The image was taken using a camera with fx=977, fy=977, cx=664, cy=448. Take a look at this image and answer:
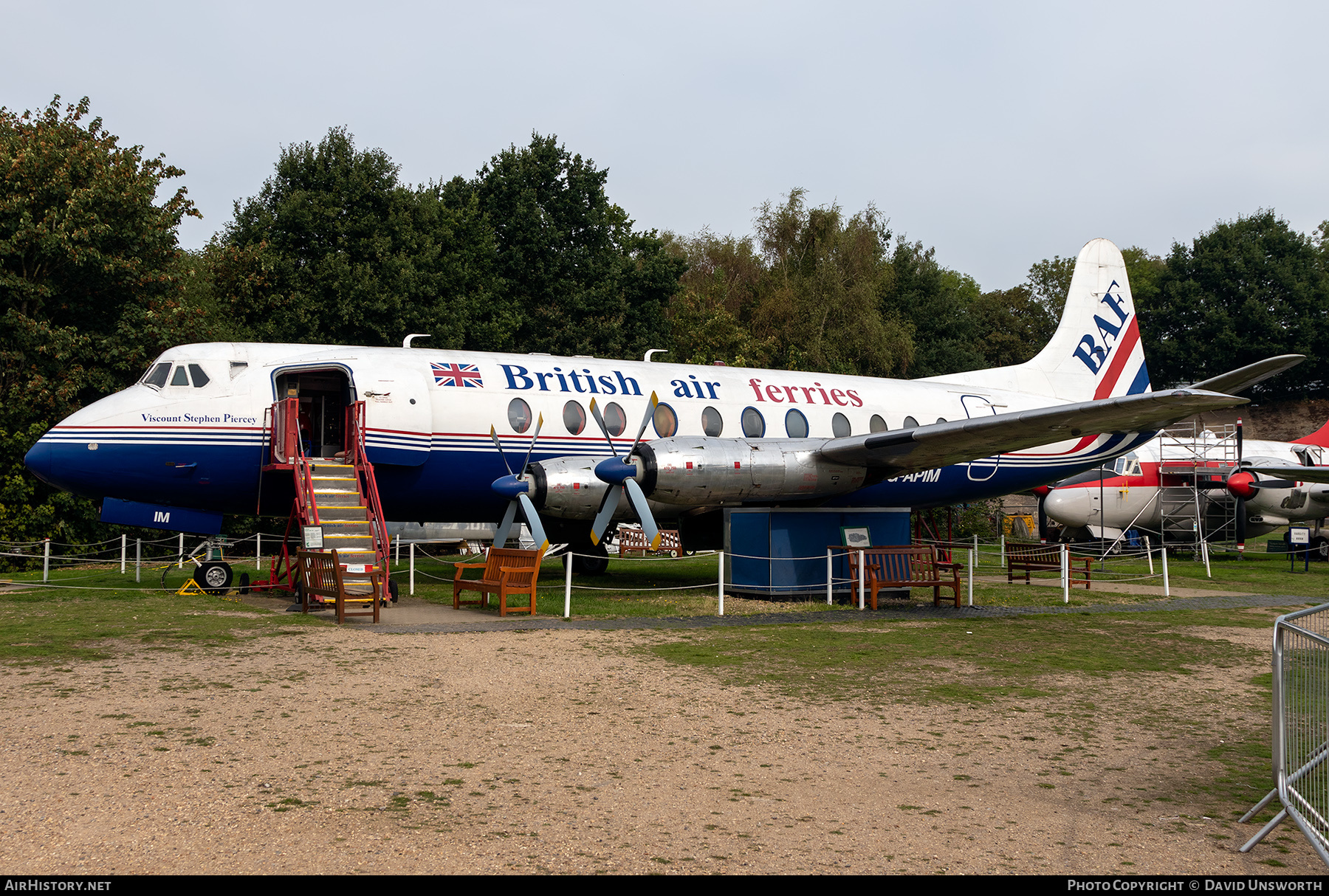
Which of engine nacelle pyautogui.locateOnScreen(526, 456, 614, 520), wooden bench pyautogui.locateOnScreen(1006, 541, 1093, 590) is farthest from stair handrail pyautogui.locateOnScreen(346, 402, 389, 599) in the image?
wooden bench pyautogui.locateOnScreen(1006, 541, 1093, 590)

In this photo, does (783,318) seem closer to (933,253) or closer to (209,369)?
(933,253)

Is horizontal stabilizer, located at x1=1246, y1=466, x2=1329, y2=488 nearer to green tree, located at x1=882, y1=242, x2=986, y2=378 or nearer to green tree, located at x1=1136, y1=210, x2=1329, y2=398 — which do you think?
green tree, located at x1=882, y1=242, x2=986, y2=378

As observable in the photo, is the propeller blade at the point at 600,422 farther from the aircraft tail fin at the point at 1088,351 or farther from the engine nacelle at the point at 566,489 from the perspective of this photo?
the aircraft tail fin at the point at 1088,351

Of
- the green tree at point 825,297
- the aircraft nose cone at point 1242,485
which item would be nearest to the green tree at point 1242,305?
the green tree at point 825,297

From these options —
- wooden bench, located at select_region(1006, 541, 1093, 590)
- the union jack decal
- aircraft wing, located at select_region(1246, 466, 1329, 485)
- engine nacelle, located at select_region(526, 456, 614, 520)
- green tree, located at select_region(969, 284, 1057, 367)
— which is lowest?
wooden bench, located at select_region(1006, 541, 1093, 590)

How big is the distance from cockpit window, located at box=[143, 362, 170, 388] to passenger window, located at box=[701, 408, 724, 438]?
9011 mm

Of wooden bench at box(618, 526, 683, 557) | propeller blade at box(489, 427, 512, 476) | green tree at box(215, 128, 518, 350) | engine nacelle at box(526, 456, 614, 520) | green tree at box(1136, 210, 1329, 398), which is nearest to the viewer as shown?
engine nacelle at box(526, 456, 614, 520)

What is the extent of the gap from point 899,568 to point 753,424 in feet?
12.6

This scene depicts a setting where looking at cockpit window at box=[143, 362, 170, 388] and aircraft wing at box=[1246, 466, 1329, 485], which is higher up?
cockpit window at box=[143, 362, 170, 388]

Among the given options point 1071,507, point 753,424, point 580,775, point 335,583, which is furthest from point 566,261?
point 580,775

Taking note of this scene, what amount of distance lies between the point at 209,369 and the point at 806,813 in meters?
13.1

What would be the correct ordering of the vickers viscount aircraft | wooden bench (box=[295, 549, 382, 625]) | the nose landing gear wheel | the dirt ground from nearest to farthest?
the dirt ground → wooden bench (box=[295, 549, 382, 625]) → the vickers viscount aircraft → the nose landing gear wheel

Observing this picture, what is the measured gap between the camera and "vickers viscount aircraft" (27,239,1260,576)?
14750 millimetres
